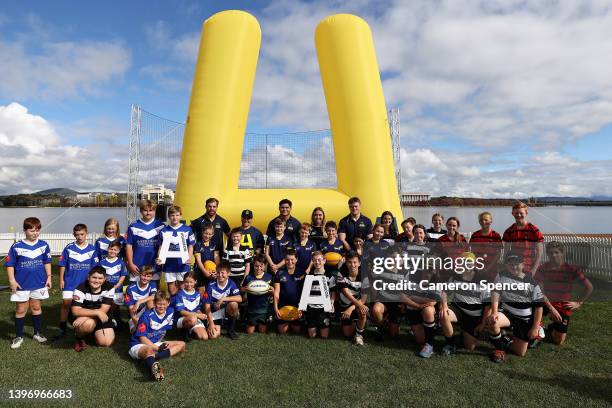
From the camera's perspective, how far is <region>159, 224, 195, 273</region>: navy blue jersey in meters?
4.52

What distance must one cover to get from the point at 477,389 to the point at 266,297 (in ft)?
7.79

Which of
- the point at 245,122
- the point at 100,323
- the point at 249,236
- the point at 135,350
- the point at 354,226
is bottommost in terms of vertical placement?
the point at 135,350

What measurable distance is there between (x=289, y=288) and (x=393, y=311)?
3.98ft

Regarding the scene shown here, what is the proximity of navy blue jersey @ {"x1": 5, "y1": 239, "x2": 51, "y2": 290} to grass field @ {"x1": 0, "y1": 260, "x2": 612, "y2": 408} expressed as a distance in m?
0.63

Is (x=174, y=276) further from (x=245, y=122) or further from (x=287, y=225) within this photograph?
(x=245, y=122)

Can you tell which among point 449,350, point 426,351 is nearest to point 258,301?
point 426,351

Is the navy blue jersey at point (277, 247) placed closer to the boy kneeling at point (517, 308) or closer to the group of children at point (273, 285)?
the group of children at point (273, 285)

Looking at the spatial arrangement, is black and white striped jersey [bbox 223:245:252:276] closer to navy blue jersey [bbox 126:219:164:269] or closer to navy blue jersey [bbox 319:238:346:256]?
navy blue jersey [bbox 126:219:164:269]

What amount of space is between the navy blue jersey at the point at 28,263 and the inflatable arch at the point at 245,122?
88.6 inches

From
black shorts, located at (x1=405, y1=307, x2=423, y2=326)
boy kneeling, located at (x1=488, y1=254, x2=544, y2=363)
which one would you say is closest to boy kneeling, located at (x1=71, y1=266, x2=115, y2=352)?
black shorts, located at (x1=405, y1=307, x2=423, y2=326)

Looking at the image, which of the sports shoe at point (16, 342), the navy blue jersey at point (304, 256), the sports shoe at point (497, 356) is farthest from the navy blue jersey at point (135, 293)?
the sports shoe at point (497, 356)

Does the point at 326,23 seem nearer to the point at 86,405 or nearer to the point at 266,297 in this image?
the point at 266,297

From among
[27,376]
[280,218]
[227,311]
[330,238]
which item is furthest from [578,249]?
[27,376]

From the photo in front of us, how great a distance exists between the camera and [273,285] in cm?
455
